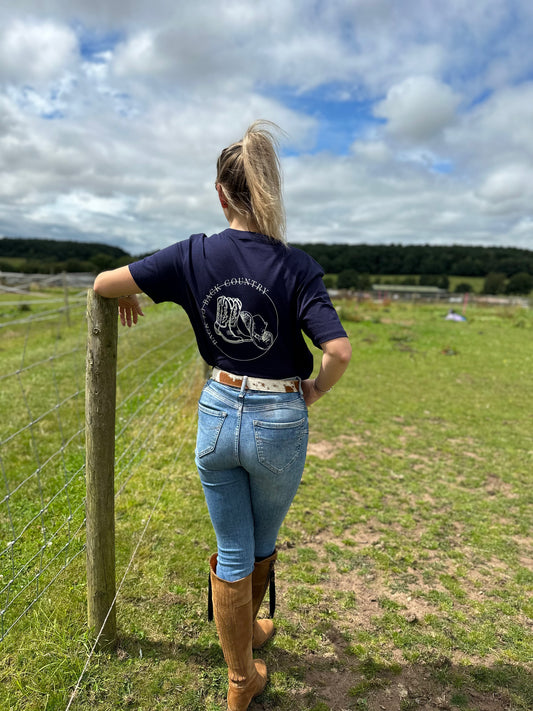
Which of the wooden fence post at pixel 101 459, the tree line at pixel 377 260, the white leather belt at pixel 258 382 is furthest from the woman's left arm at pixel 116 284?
the tree line at pixel 377 260

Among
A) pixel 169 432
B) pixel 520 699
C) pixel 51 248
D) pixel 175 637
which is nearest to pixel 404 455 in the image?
pixel 169 432

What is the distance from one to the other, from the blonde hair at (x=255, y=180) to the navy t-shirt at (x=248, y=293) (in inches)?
2.7

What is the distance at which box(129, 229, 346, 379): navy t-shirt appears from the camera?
1563 millimetres

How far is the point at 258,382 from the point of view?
166cm

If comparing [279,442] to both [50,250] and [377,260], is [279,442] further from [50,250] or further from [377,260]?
[50,250]

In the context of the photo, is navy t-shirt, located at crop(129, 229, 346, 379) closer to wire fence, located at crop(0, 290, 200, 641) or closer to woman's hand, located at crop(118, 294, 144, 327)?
woman's hand, located at crop(118, 294, 144, 327)

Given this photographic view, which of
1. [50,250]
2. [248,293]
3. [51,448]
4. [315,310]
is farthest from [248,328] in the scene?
[50,250]

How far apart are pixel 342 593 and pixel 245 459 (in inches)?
75.1

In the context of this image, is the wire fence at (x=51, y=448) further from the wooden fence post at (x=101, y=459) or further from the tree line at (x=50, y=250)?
the tree line at (x=50, y=250)

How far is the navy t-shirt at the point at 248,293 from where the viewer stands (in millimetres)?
1563

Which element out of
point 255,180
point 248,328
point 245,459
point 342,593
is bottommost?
point 342,593

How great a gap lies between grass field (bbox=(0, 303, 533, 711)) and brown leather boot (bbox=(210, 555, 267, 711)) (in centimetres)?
23

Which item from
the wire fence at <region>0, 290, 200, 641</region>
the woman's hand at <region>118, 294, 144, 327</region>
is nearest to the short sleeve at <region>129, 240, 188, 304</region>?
the woman's hand at <region>118, 294, 144, 327</region>

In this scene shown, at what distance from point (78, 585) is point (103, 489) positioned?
97 cm
